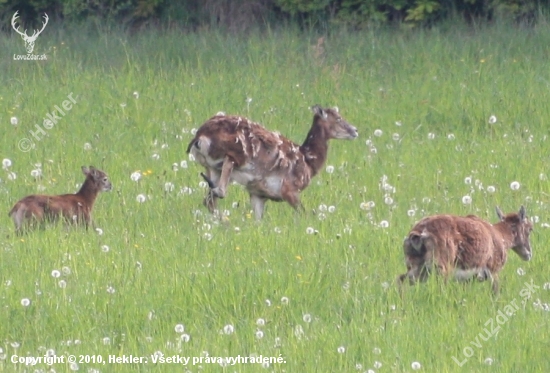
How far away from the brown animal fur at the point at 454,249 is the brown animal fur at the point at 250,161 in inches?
125

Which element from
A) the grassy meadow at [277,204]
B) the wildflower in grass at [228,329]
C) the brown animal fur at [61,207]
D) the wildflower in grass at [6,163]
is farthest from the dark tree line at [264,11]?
the wildflower in grass at [228,329]

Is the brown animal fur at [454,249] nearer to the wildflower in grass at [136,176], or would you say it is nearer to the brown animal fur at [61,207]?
the brown animal fur at [61,207]

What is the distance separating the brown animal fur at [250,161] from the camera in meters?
12.0

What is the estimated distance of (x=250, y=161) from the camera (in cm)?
1222

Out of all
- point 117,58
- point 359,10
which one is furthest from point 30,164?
point 359,10

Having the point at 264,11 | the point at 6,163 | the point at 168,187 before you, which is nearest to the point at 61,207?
the point at 168,187

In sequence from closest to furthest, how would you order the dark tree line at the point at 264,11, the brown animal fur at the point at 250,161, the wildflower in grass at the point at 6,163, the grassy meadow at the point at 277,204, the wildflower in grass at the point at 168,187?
1. the grassy meadow at the point at 277,204
2. the brown animal fur at the point at 250,161
3. the wildflower in grass at the point at 168,187
4. the wildflower in grass at the point at 6,163
5. the dark tree line at the point at 264,11

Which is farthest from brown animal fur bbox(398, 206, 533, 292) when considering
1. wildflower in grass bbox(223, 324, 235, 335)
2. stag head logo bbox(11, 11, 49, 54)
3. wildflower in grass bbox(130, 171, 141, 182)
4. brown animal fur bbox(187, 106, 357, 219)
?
stag head logo bbox(11, 11, 49, 54)

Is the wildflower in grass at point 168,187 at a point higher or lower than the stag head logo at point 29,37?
lower

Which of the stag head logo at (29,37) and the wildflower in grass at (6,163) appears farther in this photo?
the stag head logo at (29,37)

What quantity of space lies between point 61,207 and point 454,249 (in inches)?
165

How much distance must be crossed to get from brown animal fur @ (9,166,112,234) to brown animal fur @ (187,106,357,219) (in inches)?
41.9

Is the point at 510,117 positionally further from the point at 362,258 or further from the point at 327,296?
the point at 327,296

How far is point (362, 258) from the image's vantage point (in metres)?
10.2
